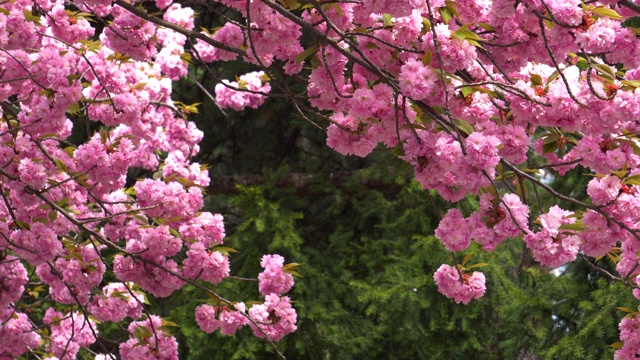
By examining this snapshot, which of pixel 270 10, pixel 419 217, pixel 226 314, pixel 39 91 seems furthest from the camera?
pixel 419 217

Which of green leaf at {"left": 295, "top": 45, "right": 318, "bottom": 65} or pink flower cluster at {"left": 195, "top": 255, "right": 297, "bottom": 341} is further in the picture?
pink flower cluster at {"left": 195, "top": 255, "right": 297, "bottom": 341}

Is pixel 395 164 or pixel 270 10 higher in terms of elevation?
pixel 270 10

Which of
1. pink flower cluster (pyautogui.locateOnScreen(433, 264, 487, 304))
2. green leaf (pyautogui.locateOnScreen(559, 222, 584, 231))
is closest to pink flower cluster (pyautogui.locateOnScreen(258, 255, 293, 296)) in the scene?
pink flower cluster (pyautogui.locateOnScreen(433, 264, 487, 304))

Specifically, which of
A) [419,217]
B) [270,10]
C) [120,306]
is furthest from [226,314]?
[419,217]

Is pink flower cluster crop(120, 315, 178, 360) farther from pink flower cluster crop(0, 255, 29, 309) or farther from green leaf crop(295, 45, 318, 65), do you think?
green leaf crop(295, 45, 318, 65)

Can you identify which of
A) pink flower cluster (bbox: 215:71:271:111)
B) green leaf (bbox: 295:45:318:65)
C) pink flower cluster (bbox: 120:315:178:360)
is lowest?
pink flower cluster (bbox: 215:71:271:111)

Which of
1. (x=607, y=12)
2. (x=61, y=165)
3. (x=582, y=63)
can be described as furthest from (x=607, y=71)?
(x=61, y=165)

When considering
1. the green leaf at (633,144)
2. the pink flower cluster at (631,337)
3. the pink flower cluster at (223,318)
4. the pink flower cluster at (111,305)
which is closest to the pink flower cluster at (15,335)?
the pink flower cluster at (111,305)

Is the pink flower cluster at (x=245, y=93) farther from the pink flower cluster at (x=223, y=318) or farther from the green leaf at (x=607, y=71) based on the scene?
the green leaf at (x=607, y=71)

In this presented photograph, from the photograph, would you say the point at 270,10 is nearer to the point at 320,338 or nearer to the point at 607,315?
the point at 607,315

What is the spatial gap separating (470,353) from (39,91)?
10.4 feet

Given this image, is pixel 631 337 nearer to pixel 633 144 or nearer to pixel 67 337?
pixel 633 144

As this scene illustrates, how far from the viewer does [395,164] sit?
6.68m

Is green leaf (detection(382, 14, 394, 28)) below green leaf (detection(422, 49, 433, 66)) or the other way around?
below
